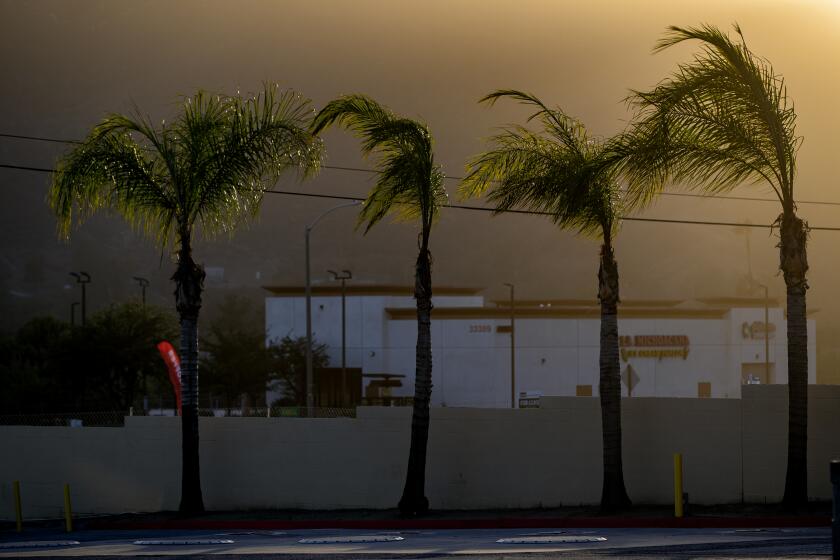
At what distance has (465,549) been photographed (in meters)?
14.8

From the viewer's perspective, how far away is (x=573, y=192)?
22.5 meters

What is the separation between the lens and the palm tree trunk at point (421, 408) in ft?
76.7

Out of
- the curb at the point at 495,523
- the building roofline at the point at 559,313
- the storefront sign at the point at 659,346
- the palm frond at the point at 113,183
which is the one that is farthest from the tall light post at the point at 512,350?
the curb at the point at 495,523

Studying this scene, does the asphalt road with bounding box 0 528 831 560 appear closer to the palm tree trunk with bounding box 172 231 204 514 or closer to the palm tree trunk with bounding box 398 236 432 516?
the palm tree trunk with bounding box 398 236 432 516

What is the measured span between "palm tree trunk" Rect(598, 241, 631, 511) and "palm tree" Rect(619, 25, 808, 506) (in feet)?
6.72

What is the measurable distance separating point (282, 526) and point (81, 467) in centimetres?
691

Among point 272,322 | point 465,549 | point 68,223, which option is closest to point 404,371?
point 272,322

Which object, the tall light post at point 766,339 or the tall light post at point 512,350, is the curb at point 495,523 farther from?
the tall light post at point 766,339

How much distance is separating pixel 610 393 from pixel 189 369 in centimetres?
838

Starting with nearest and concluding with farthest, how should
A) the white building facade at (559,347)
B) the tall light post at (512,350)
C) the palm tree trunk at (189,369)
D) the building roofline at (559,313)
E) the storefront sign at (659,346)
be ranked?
the palm tree trunk at (189,369), the tall light post at (512,350), the building roofline at (559,313), the white building facade at (559,347), the storefront sign at (659,346)

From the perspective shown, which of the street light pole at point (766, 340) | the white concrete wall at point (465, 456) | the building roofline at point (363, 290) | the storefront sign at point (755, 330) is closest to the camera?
the white concrete wall at point (465, 456)

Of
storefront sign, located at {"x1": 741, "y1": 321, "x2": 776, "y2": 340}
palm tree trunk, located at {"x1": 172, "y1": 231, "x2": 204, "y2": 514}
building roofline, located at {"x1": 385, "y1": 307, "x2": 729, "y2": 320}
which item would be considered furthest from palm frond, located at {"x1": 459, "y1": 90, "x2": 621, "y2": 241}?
storefront sign, located at {"x1": 741, "y1": 321, "x2": 776, "y2": 340}

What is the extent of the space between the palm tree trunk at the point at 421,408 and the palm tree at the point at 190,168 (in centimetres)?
315

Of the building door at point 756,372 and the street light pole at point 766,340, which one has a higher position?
the street light pole at point 766,340
